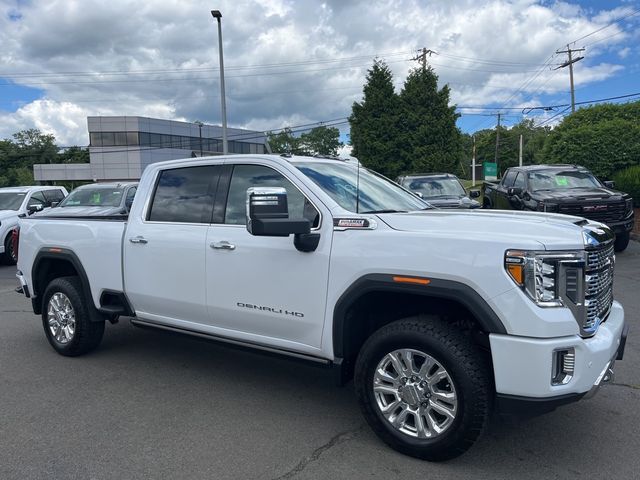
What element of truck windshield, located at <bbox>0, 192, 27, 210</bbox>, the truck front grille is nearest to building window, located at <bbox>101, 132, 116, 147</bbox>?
truck windshield, located at <bbox>0, 192, 27, 210</bbox>

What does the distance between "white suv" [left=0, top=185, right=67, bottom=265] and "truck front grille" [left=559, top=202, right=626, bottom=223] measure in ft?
38.5

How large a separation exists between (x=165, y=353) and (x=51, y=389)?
1.26 metres

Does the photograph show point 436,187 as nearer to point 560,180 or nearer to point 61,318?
point 560,180

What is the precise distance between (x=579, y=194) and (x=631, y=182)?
524cm

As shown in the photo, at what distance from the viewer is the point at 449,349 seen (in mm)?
3162

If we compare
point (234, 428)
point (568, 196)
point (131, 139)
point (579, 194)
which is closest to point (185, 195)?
point (234, 428)

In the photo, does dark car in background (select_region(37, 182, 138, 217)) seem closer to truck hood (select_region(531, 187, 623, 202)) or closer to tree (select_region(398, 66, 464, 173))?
truck hood (select_region(531, 187, 623, 202))

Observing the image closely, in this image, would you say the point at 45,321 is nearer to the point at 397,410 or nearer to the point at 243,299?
the point at 243,299

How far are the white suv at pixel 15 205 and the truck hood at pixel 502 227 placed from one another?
449 inches

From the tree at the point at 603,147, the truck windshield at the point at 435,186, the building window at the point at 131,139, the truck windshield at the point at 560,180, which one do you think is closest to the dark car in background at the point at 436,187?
the truck windshield at the point at 435,186

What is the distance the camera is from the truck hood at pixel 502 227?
9.95ft

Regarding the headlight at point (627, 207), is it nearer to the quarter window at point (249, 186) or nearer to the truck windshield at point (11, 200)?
the quarter window at point (249, 186)

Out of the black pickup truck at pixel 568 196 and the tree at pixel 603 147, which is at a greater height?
the tree at pixel 603 147

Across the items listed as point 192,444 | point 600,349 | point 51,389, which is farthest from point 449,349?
point 51,389
